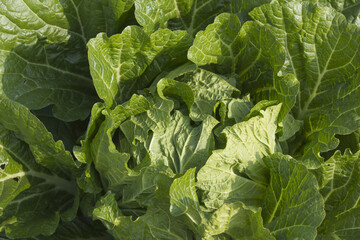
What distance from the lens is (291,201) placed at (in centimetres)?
226

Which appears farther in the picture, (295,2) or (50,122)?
(50,122)

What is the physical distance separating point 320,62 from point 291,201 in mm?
793

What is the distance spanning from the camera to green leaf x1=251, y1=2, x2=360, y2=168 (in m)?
2.50

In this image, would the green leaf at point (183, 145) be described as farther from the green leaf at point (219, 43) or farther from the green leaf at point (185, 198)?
the green leaf at point (219, 43)

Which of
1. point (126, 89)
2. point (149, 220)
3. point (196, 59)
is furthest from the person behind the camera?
point (126, 89)

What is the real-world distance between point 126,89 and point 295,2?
97cm

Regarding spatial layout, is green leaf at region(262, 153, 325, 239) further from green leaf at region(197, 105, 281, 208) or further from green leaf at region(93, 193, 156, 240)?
green leaf at region(93, 193, 156, 240)

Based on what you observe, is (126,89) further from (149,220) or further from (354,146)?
(354,146)

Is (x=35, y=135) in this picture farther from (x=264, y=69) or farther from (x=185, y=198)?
(x=264, y=69)

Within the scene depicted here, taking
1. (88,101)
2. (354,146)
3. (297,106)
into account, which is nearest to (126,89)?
(88,101)

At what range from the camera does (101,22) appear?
2.84m

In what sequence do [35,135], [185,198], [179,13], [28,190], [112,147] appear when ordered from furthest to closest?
[179,13] → [28,190] → [35,135] → [112,147] → [185,198]

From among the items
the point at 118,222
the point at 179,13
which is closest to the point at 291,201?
the point at 118,222

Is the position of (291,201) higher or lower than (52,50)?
lower
